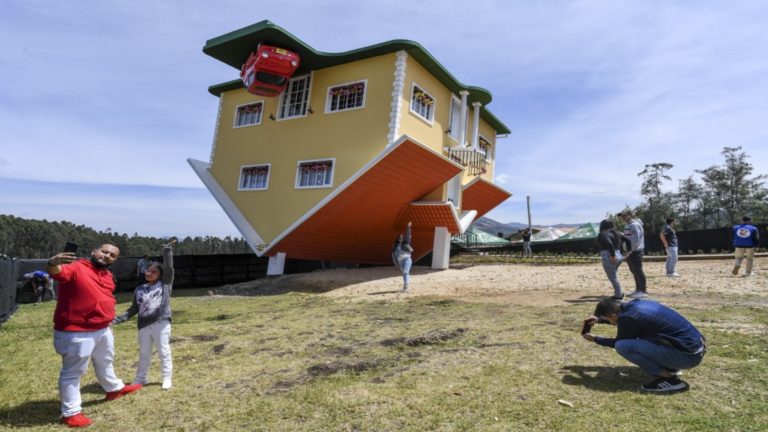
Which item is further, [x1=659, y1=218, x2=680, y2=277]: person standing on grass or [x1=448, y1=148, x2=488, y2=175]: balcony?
[x1=448, y1=148, x2=488, y2=175]: balcony

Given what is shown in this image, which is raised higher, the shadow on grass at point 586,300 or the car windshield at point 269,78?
the car windshield at point 269,78

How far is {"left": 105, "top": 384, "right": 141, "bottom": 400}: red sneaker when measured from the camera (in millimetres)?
5219

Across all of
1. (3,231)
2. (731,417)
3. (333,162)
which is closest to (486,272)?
(333,162)

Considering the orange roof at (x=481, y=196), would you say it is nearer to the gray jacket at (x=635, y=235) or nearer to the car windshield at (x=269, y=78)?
the car windshield at (x=269, y=78)

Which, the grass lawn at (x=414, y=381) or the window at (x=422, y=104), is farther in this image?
the window at (x=422, y=104)

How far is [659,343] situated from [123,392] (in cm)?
633

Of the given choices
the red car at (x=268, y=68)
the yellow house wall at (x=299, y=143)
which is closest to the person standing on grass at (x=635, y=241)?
the yellow house wall at (x=299, y=143)

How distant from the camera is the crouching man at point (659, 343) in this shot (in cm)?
482

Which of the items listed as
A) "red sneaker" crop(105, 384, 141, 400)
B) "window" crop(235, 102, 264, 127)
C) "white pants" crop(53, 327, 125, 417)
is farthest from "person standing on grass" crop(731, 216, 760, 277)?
"window" crop(235, 102, 264, 127)

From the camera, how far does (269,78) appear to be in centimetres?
1970

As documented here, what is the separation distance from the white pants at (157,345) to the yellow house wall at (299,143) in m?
13.4

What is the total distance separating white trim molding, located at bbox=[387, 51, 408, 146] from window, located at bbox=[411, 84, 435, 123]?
1012 mm

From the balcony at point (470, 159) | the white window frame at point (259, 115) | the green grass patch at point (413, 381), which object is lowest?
the green grass patch at point (413, 381)

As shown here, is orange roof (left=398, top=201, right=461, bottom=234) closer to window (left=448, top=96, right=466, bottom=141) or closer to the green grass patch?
window (left=448, top=96, right=466, bottom=141)
